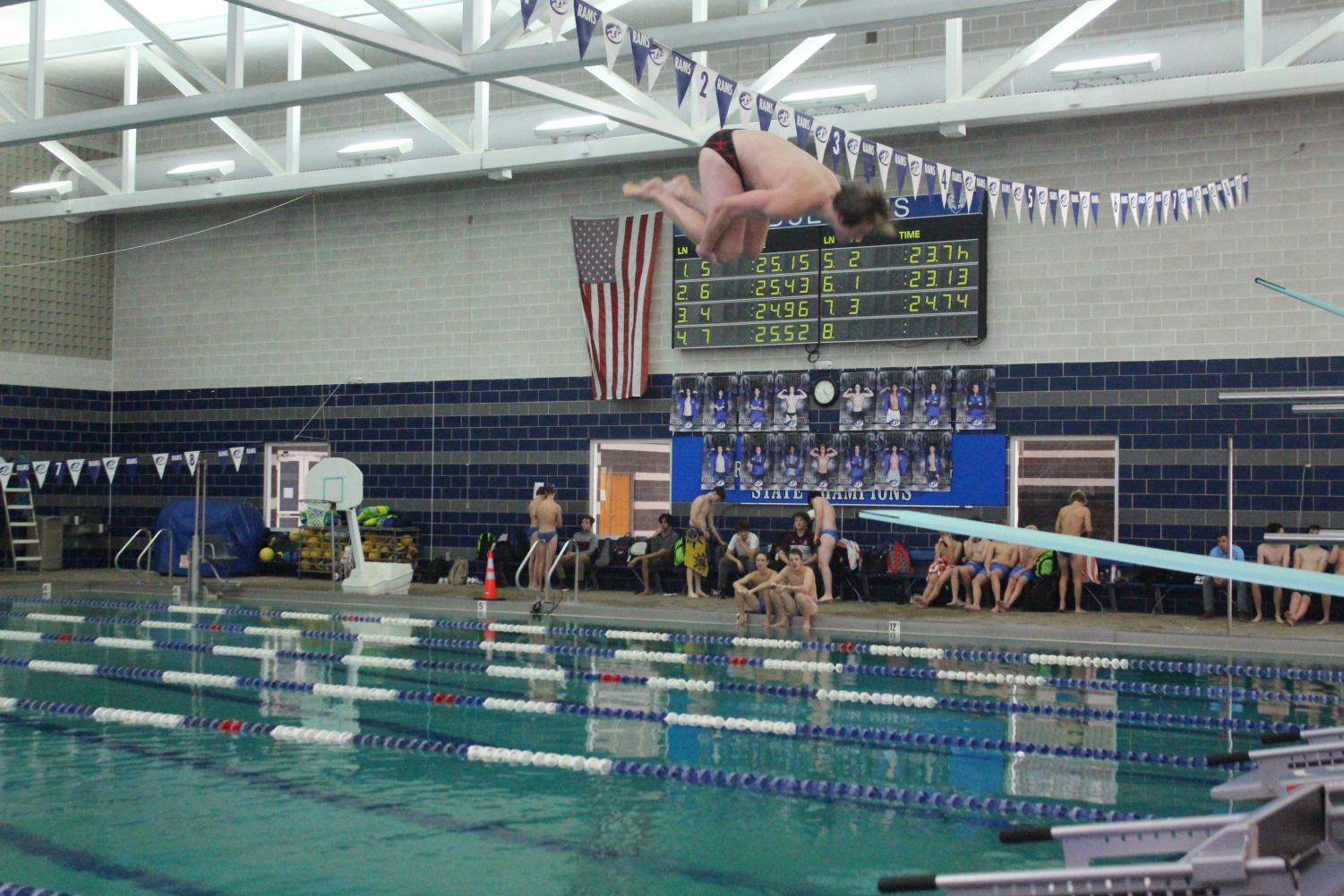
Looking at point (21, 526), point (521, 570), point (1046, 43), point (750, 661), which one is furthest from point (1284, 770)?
point (21, 526)

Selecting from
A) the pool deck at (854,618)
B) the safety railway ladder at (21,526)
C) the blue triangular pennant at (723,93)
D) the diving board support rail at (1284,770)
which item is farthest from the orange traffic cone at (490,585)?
the diving board support rail at (1284,770)

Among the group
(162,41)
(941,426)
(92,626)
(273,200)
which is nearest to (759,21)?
(162,41)

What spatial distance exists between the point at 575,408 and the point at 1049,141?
6.20 metres

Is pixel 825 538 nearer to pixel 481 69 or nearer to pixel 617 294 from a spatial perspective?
pixel 617 294

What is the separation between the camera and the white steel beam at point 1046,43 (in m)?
12.0

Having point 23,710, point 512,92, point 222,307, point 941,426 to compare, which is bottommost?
point 23,710

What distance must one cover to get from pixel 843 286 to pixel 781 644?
4884 mm

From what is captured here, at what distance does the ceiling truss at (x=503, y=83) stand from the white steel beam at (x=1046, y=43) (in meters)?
0.02

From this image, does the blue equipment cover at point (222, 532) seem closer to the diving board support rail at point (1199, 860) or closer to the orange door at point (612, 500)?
the orange door at point (612, 500)

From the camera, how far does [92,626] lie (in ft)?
44.2

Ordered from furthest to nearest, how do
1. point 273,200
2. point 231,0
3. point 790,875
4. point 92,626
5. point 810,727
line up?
point 273,200 < point 92,626 < point 231,0 < point 810,727 < point 790,875

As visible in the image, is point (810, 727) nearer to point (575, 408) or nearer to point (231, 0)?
point (231, 0)

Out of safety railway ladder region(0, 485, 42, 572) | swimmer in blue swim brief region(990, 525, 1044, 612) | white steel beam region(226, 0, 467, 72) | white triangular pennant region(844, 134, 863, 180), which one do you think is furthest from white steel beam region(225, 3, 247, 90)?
safety railway ladder region(0, 485, 42, 572)

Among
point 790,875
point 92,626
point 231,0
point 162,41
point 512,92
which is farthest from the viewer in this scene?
point 512,92
